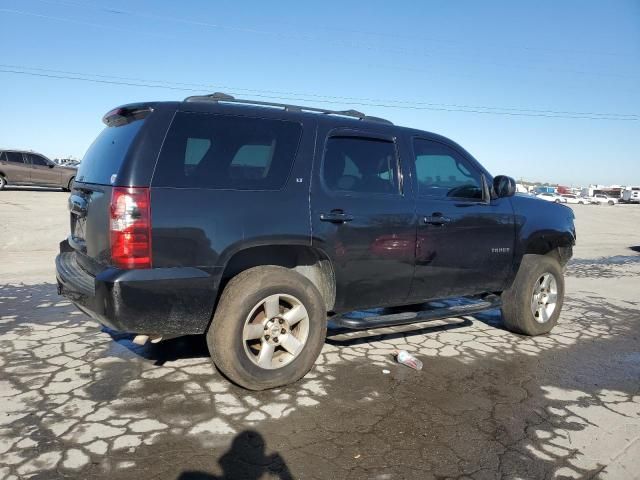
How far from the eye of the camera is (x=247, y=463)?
2738mm

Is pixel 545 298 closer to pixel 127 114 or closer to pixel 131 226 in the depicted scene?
pixel 131 226

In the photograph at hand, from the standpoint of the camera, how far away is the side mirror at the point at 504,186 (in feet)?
15.6

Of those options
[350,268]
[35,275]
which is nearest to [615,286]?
[350,268]

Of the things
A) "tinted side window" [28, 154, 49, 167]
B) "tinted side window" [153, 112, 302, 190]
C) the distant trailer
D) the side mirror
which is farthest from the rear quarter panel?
the distant trailer

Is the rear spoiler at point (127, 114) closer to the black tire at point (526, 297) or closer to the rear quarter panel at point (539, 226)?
the rear quarter panel at point (539, 226)

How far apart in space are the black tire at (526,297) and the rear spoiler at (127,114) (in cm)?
389

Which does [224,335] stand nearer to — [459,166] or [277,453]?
[277,453]

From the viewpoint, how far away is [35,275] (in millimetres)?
7840

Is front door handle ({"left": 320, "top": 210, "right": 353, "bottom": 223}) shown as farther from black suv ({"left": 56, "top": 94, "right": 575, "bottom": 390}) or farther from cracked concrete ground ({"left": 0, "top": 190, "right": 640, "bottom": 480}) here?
cracked concrete ground ({"left": 0, "top": 190, "right": 640, "bottom": 480})

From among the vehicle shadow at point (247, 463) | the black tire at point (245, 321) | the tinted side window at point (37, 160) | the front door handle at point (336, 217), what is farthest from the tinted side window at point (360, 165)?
the tinted side window at point (37, 160)

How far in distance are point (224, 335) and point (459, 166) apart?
2.77m

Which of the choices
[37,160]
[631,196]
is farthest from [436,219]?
[631,196]

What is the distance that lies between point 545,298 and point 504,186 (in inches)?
58.5

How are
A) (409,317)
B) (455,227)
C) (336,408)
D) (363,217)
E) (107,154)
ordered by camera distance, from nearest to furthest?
(336,408) → (107,154) → (363,217) → (409,317) → (455,227)
